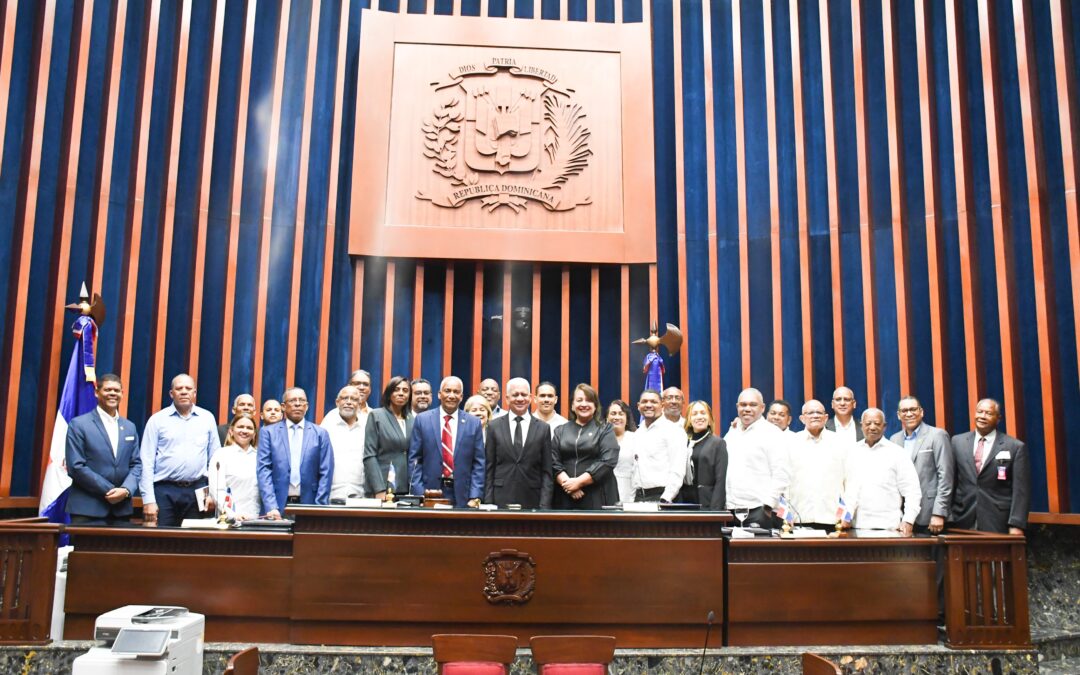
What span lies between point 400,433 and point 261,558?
1.24 m

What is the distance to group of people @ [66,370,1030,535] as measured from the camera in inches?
178

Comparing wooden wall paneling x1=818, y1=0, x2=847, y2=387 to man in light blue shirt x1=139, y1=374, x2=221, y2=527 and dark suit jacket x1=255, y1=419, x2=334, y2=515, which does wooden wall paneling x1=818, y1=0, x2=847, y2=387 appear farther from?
man in light blue shirt x1=139, y1=374, x2=221, y2=527

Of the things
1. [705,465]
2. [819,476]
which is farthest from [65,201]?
[819,476]

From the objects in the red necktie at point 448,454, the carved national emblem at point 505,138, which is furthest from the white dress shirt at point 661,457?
the carved national emblem at point 505,138

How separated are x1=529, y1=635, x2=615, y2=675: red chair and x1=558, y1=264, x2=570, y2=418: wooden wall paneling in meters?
4.02

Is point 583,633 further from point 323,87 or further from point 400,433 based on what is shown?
point 323,87

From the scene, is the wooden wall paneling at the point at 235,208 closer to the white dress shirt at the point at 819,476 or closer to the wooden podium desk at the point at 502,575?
the wooden podium desk at the point at 502,575

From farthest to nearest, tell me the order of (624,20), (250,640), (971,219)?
(624,20) < (971,219) < (250,640)

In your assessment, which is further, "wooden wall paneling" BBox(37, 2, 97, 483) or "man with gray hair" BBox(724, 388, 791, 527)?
"wooden wall paneling" BBox(37, 2, 97, 483)

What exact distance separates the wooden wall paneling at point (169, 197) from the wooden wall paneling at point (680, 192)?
407 cm

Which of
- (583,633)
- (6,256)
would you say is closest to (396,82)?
(6,256)

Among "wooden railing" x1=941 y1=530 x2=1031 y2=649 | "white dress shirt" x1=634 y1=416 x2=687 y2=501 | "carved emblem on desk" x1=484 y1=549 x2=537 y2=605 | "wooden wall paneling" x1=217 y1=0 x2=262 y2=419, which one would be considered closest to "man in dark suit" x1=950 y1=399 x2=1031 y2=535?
"wooden railing" x1=941 y1=530 x2=1031 y2=649

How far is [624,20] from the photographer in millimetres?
7793

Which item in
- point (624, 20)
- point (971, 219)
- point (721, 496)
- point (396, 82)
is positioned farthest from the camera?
point (624, 20)
